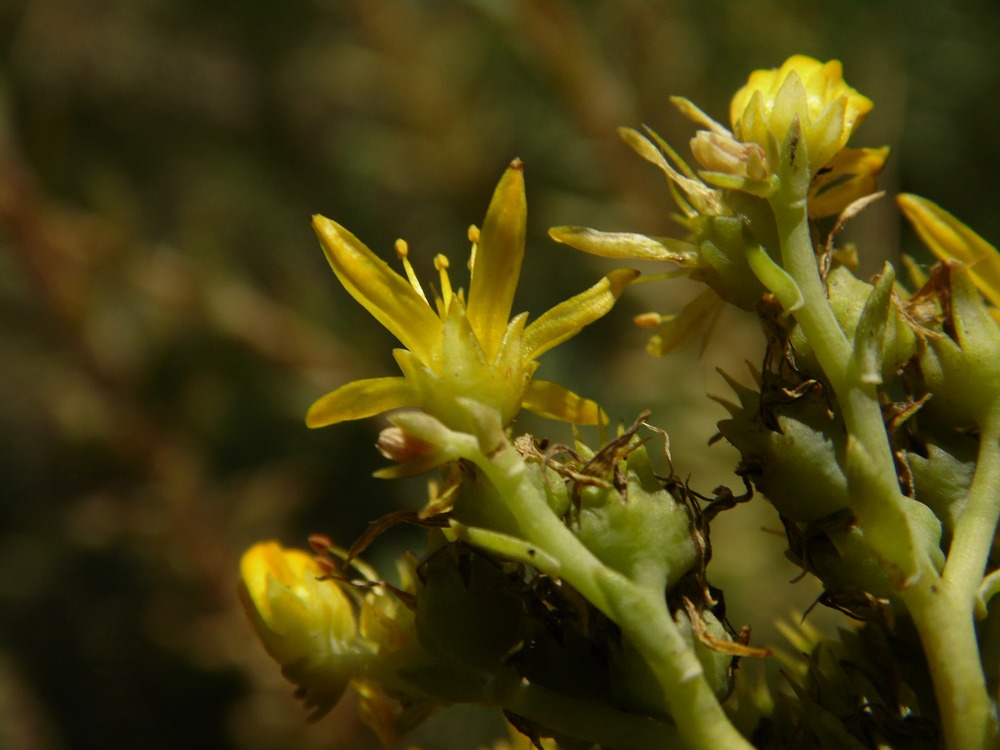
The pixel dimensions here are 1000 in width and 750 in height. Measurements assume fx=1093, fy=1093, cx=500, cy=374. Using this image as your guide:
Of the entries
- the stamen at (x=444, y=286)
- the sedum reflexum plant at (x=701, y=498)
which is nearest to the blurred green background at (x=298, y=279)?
the stamen at (x=444, y=286)

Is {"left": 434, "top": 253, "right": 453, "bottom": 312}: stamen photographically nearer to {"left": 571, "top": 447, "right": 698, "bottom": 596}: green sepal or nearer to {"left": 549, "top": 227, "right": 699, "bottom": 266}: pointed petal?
{"left": 549, "top": 227, "right": 699, "bottom": 266}: pointed petal

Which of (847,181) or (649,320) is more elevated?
(847,181)

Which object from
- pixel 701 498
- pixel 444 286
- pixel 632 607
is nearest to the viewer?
pixel 632 607

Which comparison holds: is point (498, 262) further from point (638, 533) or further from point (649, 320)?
point (638, 533)

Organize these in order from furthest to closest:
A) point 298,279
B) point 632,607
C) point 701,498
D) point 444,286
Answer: point 298,279 → point 444,286 → point 701,498 → point 632,607

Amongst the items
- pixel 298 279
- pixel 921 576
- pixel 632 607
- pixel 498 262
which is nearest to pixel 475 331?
pixel 498 262

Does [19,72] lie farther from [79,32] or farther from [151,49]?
[151,49]

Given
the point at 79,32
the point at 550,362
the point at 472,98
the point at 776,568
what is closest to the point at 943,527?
the point at 776,568
